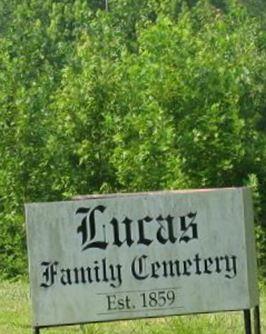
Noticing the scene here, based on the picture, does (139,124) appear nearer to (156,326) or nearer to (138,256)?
(156,326)

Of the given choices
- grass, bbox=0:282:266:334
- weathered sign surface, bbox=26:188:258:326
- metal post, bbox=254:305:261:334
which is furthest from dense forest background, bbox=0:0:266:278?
weathered sign surface, bbox=26:188:258:326

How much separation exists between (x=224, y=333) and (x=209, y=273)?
1.64 m

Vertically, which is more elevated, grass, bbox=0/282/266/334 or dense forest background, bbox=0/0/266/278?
dense forest background, bbox=0/0/266/278

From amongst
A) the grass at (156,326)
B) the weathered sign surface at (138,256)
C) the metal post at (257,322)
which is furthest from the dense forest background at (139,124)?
the weathered sign surface at (138,256)

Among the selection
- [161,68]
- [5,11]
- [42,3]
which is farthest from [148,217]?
[5,11]

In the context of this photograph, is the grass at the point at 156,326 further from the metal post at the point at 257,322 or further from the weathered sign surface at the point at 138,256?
the weathered sign surface at the point at 138,256

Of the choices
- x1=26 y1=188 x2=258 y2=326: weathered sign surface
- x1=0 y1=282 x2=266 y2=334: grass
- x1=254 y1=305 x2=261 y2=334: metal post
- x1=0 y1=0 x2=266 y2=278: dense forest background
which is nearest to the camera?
x1=26 y1=188 x2=258 y2=326: weathered sign surface

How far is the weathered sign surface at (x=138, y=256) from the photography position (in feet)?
20.1

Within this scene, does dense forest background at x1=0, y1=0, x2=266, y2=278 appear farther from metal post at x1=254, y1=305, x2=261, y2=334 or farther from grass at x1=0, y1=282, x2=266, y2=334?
metal post at x1=254, y1=305, x2=261, y2=334

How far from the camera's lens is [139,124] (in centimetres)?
2242

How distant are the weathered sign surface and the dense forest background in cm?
1331

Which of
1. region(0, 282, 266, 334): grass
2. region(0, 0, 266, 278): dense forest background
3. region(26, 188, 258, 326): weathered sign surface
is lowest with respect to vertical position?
region(0, 282, 266, 334): grass

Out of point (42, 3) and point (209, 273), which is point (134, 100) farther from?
point (42, 3)

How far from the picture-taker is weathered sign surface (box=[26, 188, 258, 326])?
241 inches
